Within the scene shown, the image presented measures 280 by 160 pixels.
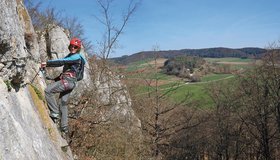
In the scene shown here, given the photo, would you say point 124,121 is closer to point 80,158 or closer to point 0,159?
point 80,158

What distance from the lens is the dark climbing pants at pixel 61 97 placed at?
8035 millimetres

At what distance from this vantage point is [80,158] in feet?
45.8

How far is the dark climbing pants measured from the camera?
26.4 ft

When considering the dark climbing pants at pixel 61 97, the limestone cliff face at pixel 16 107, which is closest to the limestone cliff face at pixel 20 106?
the limestone cliff face at pixel 16 107

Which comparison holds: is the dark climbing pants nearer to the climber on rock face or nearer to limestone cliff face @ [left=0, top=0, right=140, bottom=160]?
the climber on rock face

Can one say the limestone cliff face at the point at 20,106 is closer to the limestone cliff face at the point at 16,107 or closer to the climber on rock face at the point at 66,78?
the limestone cliff face at the point at 16,107

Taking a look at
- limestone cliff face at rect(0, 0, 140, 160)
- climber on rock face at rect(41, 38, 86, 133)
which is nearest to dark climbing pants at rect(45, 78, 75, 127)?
climber on rock face at rect(41, 38, 86, 133)

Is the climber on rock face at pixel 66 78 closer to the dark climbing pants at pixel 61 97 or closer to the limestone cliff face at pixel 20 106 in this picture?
the dark climbing pants at pixel 61 97

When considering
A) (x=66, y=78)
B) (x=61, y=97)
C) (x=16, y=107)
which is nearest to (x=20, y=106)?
(x=16, y=107)

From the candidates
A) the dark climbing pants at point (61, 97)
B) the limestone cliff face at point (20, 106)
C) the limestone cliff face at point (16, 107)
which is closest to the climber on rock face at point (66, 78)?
the dark climbing pants at point (61, 97)

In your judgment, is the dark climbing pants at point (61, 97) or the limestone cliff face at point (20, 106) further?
the dark climbing pants at point (61, 97)

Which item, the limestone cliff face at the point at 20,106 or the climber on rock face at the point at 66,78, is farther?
the climber on rock face at the point at 66,78

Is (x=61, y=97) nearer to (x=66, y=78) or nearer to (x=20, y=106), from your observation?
(x=66, y=78)

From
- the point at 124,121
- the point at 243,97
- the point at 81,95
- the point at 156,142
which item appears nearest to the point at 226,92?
the point at 243,97
